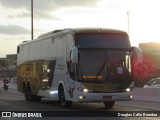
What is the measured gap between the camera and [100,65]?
20312mm

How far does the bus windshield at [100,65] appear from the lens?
20266 mm

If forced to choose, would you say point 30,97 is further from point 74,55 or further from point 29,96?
point 74,55

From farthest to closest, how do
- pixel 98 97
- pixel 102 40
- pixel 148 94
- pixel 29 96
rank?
pixel 148 94 < pixel 29 96 < pixel 102 40 < pixel 98 97

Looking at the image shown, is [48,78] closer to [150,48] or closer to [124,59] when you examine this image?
[124,59]

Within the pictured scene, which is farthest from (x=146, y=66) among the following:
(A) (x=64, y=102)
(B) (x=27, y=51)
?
(A) (x=64, y=102)

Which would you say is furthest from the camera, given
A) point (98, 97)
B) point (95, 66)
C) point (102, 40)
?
point (102, 40)

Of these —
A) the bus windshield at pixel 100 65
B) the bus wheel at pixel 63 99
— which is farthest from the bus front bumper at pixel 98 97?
the bus wheel at pixel 63 99

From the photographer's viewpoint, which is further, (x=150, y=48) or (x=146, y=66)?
(x=150, y=48)

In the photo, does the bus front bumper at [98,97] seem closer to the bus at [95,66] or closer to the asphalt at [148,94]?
the bus at [95,66]

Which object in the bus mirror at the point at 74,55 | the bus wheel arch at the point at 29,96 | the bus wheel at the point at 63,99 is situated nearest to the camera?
the bus mirror at the point at 74,55

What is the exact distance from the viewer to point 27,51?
2988cm

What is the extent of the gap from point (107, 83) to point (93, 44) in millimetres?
1761

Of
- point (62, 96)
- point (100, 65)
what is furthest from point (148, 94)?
point (100, 65)

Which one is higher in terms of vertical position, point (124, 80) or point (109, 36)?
point (109, 36)
